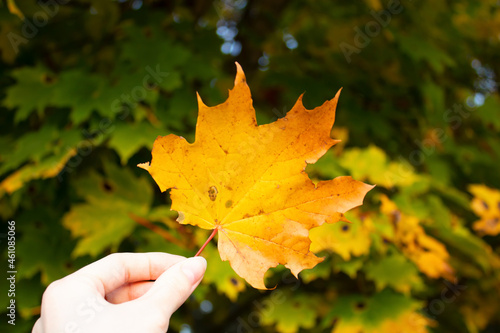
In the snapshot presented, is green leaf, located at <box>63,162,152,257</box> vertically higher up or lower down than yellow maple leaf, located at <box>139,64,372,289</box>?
lower down

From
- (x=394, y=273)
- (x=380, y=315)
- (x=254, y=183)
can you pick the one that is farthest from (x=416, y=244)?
(x=254, y=183)

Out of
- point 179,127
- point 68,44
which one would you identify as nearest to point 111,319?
point 179,127

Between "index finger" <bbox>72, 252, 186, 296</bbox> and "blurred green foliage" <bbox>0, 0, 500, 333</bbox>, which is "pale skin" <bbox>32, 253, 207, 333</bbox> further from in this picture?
"blurred green foliage" <bbox>0, 0, 500, 333</bbox>

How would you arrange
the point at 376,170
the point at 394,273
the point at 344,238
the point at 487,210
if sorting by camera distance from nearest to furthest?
the point at 344,238 < the point at 394,273 < the point at 376,170 < the point at 487,210

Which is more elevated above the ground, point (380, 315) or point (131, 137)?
point (131, 137)

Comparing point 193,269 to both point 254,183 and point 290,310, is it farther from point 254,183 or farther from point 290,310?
point 290,310

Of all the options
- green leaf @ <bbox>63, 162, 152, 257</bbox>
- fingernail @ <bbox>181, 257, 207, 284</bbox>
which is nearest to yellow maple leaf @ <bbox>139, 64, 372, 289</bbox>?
fingernail @ <bbox>181, 257, 207, 284</bbox>
